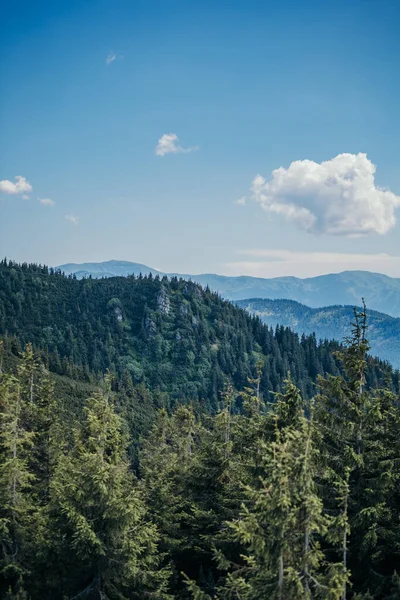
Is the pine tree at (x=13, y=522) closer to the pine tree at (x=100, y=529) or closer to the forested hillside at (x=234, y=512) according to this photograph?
the forested hillside at (x=234, y=512)

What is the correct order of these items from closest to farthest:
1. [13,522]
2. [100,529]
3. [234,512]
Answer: [100,529] → [234,512] → [13,522]

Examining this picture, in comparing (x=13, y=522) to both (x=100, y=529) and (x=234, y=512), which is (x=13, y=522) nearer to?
(x=100, y=529)

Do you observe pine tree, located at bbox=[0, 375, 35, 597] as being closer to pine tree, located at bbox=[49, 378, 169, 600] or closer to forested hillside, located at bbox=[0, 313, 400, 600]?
forested hillside, located at bbox=[0, 313, 400, 600]

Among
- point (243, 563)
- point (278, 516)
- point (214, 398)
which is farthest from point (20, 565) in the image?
point (214, 398)

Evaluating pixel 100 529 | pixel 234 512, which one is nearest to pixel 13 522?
pixel 100 529

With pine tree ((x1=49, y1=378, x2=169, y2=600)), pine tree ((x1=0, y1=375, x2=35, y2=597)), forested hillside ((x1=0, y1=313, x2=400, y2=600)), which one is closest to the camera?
forested hillside ((x1=0, y1=313, x2=400, y2=600))

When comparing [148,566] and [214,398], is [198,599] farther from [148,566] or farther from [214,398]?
[214,398]

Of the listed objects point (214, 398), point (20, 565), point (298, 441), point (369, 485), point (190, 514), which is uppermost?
point (298, 441)

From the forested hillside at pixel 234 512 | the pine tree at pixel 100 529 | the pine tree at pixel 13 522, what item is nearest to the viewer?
the forested hillside at pixel 234 512

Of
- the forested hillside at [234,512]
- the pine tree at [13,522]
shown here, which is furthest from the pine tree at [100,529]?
the pine tree at [13,522]

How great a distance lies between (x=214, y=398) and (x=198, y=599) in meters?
179

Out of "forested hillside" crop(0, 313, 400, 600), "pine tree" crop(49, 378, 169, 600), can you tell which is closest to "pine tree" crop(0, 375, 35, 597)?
"forested hillside" crop(0, 313, 400, 600)

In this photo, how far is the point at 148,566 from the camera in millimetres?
20812

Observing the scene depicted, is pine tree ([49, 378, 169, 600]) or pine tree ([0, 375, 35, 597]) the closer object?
pine tree ([49, 378, 169, 600])
